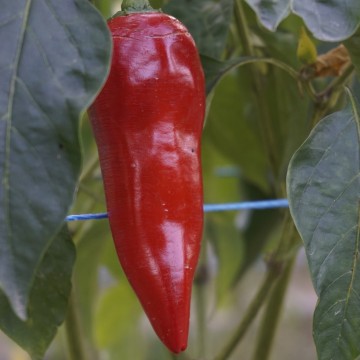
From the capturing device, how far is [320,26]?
71 centimetres

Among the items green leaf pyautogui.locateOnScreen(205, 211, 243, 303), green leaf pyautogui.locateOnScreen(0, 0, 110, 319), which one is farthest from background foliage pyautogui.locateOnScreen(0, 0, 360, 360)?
green leaf pyautogui.locateOnScreen(205, 211, 243, 303)

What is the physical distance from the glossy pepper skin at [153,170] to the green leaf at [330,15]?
12 centimetres

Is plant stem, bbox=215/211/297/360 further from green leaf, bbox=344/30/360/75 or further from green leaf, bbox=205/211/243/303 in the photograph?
green leaf, bbox=205/211/243/303

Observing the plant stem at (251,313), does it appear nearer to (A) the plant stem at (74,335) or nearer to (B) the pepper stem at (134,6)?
(A) the plant stem at (74,335)

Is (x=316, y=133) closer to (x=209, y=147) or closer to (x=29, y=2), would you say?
(x=29, y=2)

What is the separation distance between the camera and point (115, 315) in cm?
166

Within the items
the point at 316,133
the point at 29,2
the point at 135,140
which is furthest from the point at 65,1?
the point at 316,133

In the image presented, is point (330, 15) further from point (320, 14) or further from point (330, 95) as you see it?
point (330, 95)

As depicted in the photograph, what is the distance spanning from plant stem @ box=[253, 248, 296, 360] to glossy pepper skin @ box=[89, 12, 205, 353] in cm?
44

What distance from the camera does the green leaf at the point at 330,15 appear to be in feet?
2.31

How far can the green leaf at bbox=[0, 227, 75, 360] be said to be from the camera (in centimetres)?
81

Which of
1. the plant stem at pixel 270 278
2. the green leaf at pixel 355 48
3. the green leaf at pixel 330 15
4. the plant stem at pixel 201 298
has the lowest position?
the plant stem at pixel 201 298

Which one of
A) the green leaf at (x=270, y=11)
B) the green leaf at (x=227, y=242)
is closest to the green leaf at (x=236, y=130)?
the green leaf at (x=227, y=242)

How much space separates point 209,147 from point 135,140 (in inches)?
30.5
